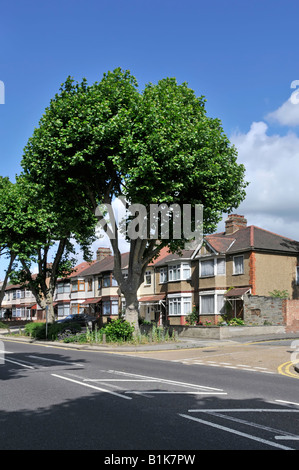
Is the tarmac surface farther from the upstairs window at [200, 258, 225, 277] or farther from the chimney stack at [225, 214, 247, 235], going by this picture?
the chimney stack at [225, 214, 247, 235]

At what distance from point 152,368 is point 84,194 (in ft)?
45.2

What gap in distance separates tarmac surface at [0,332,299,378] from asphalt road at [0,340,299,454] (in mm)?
3614

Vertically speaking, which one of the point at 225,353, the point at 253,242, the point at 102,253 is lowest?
the point at 225,353

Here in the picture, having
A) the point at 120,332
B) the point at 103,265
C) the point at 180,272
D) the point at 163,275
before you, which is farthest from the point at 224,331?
the point at 103,265

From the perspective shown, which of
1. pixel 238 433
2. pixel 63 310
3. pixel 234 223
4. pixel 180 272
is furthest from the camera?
pixel 63 310

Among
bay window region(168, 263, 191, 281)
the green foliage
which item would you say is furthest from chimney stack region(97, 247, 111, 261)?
the green foliage

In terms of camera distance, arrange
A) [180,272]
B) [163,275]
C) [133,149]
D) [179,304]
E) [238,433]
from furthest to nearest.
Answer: [163,275], [180,272], [179,304], [133,149], [238,433]

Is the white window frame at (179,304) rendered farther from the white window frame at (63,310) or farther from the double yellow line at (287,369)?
the white window frame at (63,310)

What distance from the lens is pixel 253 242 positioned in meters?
39.1

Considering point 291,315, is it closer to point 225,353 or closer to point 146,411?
point 225,353

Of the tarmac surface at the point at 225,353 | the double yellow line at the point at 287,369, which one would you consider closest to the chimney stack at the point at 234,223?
the tarmac surface at the point at 225,353

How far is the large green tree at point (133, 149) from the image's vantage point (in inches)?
907

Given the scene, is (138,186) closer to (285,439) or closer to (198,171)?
(198,171)

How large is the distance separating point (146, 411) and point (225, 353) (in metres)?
15.4
